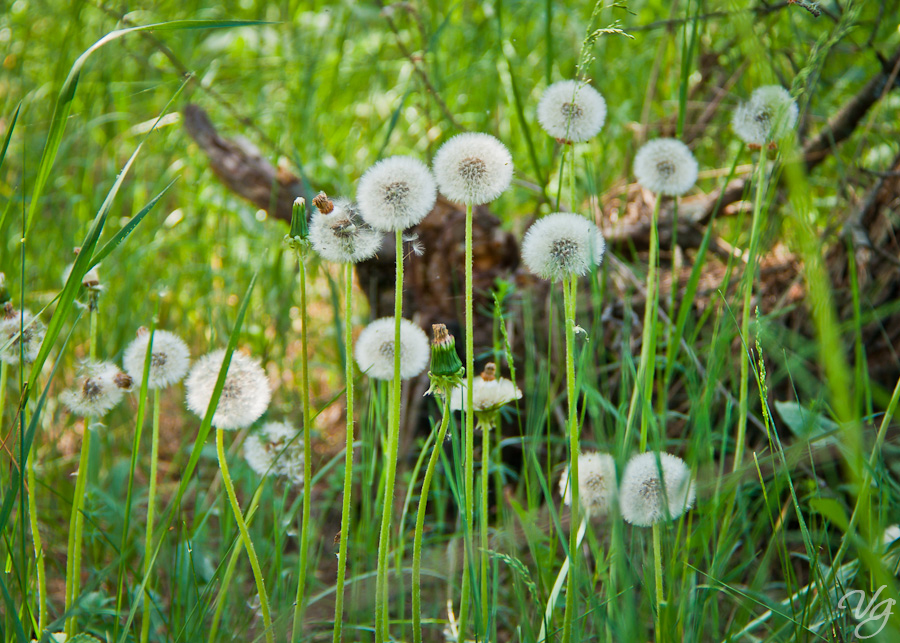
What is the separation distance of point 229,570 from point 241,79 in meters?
2.69

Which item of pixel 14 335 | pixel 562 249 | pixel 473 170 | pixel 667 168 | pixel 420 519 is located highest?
pixel 667 168

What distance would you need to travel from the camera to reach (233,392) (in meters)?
1.14

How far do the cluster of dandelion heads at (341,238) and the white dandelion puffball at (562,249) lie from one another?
0.25m

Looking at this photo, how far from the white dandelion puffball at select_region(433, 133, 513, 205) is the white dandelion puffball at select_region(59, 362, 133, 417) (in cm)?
67

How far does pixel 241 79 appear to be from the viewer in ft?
10.4

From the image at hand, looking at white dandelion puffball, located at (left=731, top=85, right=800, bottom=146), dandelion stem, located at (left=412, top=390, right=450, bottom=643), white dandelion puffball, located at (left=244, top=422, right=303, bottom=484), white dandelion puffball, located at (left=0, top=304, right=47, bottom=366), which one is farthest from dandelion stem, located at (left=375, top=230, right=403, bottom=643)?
white dandelion puffball, located at (left=731, top=85, right=800, bottom=146)

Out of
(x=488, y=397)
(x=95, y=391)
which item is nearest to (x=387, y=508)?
(x=488, y=397)

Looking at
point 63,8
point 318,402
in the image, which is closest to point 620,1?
point 318,402

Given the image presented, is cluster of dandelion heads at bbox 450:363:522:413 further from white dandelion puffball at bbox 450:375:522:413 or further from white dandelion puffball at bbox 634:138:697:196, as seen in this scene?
white dandelion puffball at bbox 634:138:697:196

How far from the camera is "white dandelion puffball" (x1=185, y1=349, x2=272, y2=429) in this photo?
111 centimetres

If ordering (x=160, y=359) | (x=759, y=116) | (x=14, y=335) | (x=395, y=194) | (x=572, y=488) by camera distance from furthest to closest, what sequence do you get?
(x=759, y=116) < (x=160, y=359) < (x=14, y=335) < (x=395, y=194) < (x=572, y=488)

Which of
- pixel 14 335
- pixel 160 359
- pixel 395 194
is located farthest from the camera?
pixel 160 359

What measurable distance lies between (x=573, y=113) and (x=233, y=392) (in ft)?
2.45

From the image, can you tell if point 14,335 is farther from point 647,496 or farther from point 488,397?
point 647,496
